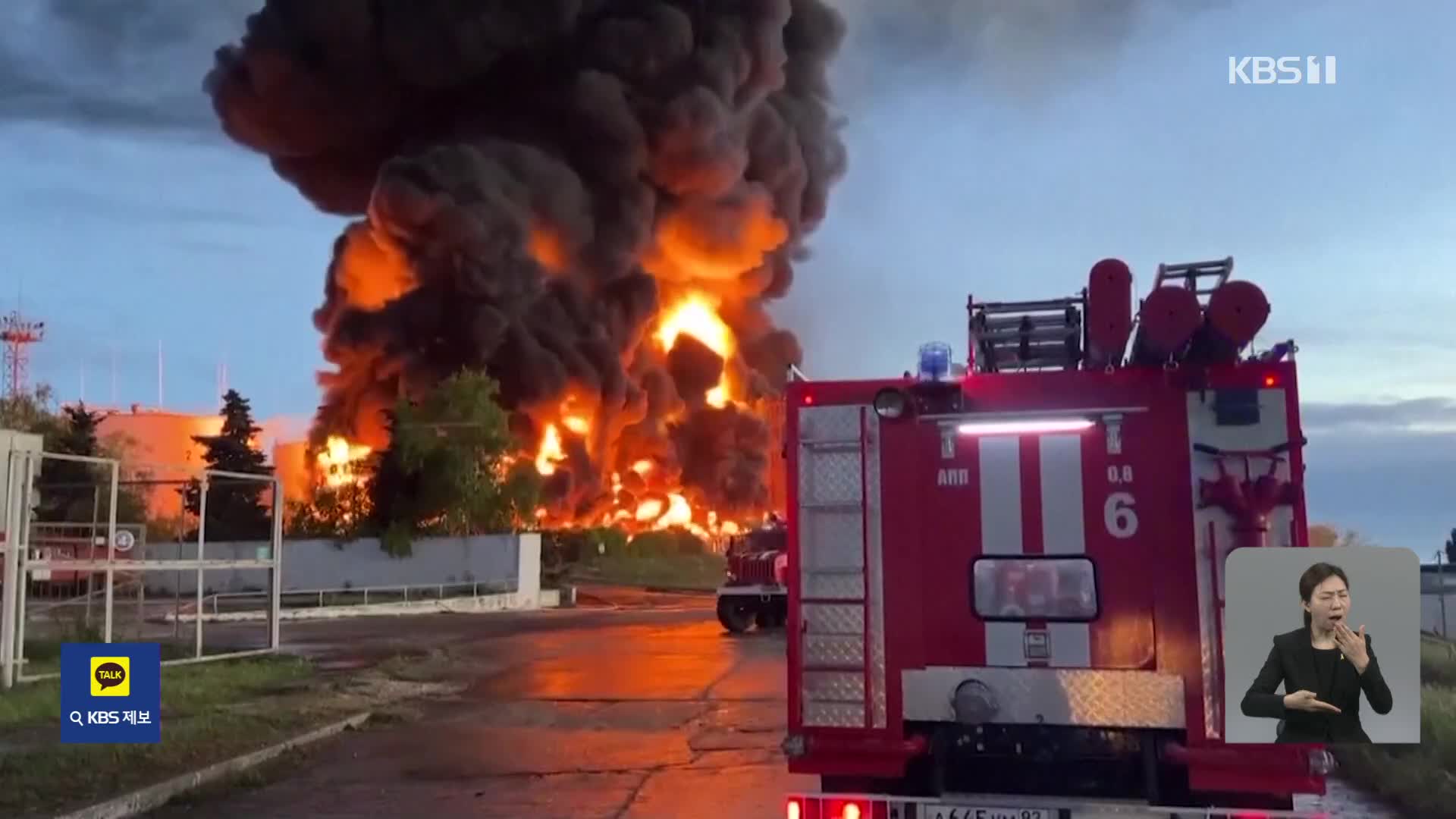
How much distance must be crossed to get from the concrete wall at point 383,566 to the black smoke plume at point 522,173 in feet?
31.7

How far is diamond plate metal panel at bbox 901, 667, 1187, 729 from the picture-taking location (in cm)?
475

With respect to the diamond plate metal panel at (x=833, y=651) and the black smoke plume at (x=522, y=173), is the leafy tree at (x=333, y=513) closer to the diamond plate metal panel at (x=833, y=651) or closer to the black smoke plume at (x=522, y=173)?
the black smoke plume at (x=522, y=173)

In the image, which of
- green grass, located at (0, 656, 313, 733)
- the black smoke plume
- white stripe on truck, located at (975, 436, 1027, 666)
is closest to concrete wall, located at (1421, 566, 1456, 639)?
white stripe on truck, located at (975, 436, 1027, 666)

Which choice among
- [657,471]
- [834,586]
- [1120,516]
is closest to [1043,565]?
[1120,516]

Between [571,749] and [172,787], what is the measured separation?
2982 mm

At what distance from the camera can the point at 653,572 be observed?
46.5 meters

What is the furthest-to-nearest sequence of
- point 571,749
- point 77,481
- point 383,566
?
1. point 383,566
2. point 77,481
3. point 571,749

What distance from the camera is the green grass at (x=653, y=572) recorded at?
1711 inches

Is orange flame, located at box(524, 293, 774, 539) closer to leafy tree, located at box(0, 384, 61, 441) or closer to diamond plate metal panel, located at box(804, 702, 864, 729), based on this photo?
leafy tree, located at box(0, 384, 61, 441)

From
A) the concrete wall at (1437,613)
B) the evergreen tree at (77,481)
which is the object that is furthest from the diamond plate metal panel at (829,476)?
the concrete wall at (1437,613)

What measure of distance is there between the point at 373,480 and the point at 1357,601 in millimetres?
35835

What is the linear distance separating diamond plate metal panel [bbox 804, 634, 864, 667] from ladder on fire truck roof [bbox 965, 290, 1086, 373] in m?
1.45

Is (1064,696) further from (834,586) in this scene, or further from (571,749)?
(571,749)

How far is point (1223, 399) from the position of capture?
4754mm
